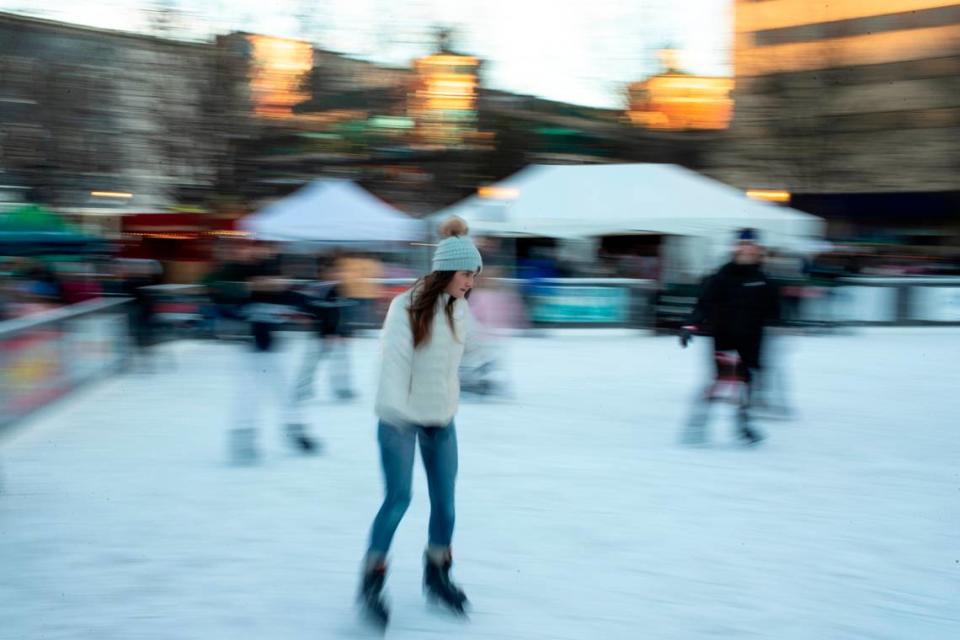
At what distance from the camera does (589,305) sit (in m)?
16.3

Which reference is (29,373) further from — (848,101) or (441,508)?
(848,101)

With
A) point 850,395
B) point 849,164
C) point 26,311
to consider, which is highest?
point 849,164

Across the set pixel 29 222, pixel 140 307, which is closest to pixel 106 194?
pixel 140 307

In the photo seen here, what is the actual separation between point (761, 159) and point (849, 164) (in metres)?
5.05

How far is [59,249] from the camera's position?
388 inches

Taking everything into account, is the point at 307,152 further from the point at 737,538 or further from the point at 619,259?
the point at 737,538

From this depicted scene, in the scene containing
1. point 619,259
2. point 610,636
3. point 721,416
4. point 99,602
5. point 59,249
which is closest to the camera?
point 610,636

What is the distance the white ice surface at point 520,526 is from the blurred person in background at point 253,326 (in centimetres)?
29

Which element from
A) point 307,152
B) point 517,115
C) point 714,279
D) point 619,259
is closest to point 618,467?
point 714,279

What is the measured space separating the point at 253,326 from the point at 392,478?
319 cm

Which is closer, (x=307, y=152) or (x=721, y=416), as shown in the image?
(x=721, y=416)

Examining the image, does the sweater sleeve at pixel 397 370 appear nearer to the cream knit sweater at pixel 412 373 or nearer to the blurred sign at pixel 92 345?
the cream knit sweater at pixel 412 373

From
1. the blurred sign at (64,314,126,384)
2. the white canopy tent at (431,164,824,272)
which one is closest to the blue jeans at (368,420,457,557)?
the blurred sign at (64,314,126,384)

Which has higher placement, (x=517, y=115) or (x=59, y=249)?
(x=517, y=115)
